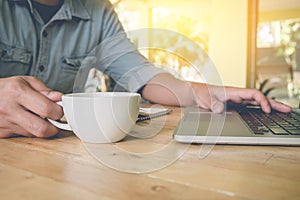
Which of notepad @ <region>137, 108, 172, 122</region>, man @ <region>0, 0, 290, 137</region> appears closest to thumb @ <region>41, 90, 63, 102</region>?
notepad @ <region>137, 108, 172, 122</region>

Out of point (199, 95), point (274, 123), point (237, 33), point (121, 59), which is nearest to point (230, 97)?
point (199, 95)

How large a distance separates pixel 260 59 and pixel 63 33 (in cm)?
499

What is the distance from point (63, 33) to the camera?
84 centimetres

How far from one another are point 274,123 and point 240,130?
0.10 m

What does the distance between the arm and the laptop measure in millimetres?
98

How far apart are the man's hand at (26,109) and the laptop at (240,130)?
184mm

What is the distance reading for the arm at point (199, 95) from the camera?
671 mm

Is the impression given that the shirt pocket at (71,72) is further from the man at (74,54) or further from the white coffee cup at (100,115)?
the white coffee cup at (100,115)

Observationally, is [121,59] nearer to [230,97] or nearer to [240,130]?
[230,97]

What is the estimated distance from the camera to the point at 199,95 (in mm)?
738

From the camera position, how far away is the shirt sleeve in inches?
33.2

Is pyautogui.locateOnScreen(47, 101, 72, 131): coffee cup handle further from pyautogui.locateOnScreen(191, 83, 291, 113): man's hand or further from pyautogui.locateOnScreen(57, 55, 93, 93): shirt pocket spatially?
pyautogui.locateOnScreen(57, 55, 93, 93): shirt pocket

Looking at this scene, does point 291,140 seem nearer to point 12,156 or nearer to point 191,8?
point 12,156

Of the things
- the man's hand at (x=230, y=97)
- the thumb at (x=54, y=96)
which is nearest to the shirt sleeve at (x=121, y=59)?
the man's hand at (x=230, y=97)
